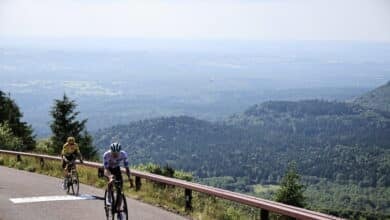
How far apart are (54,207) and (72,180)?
2.52 metres

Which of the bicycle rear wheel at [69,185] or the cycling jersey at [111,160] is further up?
the cycling jersey at [111,160]

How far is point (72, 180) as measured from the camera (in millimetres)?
15555

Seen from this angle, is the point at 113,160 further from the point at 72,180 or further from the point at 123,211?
the point at 72,180

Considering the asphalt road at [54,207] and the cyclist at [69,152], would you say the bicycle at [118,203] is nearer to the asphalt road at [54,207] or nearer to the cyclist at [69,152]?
the asphalt road at [54,207]

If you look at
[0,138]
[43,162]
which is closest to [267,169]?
[0,138]

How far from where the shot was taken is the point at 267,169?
18138 centimetres

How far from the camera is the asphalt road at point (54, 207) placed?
11805mm

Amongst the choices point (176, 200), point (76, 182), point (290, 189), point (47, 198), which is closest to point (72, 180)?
point (76, 182)

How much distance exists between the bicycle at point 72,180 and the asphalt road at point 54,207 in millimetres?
221

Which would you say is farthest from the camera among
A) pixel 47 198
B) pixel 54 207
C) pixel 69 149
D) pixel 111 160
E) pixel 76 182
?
pixel 69 149

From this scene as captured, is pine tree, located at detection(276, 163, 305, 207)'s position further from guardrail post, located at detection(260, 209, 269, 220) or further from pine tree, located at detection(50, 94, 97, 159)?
pine tree, located at detection(50, 94, 97, 159)

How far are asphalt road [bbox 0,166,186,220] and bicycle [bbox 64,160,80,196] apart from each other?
0.22m

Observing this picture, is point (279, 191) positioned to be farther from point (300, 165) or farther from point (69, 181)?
point (300, 165)

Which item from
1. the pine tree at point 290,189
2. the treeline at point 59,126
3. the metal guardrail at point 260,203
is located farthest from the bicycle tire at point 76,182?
the treeline at point 59,126
